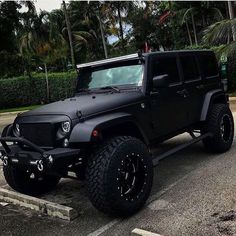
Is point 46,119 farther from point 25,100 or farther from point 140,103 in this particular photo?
point 25,100

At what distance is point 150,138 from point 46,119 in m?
1.50

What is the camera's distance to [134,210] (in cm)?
477

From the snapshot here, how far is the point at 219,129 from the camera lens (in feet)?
23.0

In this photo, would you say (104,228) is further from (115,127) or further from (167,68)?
(167,68)

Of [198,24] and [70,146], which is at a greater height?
[198,24]

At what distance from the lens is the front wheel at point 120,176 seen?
14.8 feet

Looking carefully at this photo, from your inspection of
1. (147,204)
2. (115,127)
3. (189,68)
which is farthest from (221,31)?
(147,204)

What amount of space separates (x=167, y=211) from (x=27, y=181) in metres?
2.06

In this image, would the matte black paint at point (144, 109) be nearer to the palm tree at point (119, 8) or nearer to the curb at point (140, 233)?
the curb at point (140, 233)

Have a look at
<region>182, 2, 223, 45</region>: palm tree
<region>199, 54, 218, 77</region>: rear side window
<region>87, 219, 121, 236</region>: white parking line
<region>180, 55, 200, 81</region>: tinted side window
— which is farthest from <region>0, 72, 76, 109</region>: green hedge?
<region>87, 219, 121, 236</region>: white parking line

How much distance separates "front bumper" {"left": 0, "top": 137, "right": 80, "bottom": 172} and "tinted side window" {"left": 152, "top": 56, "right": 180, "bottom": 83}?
200 cm

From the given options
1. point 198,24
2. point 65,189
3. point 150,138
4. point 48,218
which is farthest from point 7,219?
point 198,24

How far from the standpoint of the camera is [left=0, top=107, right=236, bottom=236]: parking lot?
439cm

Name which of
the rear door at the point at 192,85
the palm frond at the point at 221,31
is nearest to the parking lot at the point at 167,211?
the rear door at the point at 192,85
